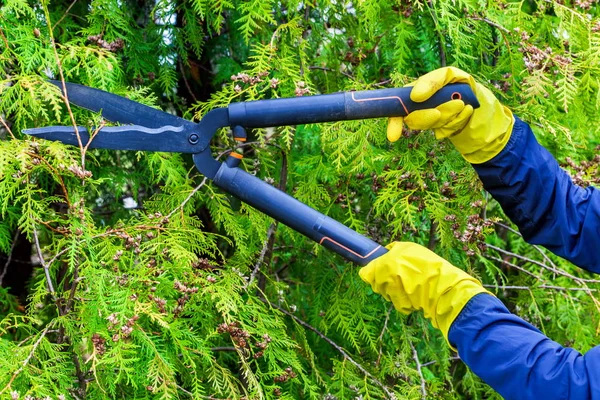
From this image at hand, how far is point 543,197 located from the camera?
2139 mm

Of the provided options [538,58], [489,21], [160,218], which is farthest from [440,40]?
[160,218]

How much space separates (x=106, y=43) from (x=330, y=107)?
834 millimetres

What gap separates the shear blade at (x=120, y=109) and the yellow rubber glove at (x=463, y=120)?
620mm

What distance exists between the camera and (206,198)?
2.64 m

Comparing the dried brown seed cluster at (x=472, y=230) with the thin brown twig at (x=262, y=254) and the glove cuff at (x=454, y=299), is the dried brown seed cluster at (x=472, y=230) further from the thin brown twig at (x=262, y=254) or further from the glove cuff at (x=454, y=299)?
the thin brown twig at (x=262, y=254)

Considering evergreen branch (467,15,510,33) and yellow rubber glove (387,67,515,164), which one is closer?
yellow rubber glove (387,67,515,164)

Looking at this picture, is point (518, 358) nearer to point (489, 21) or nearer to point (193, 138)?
point (193, 138)

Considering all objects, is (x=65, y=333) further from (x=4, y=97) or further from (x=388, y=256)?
(x=388, y=256)

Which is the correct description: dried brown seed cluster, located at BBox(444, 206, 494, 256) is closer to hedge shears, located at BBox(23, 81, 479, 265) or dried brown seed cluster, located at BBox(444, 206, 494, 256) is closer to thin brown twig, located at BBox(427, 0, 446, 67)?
hedge shears, located at BBox(23, 81, 479, 265)

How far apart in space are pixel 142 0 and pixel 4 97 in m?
0.88

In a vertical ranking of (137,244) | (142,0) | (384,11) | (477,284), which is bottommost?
(477,284)

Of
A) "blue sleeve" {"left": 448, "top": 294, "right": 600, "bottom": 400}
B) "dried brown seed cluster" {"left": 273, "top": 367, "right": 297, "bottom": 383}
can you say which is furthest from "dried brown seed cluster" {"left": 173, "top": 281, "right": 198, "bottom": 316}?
"blue sleeve" {"left": 448, "top": 294, "right": 600, "bottom": 400}

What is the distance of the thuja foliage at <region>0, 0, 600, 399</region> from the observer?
2051 millimetres

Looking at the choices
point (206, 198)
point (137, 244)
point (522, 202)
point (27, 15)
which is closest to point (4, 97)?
point (27, 15)
